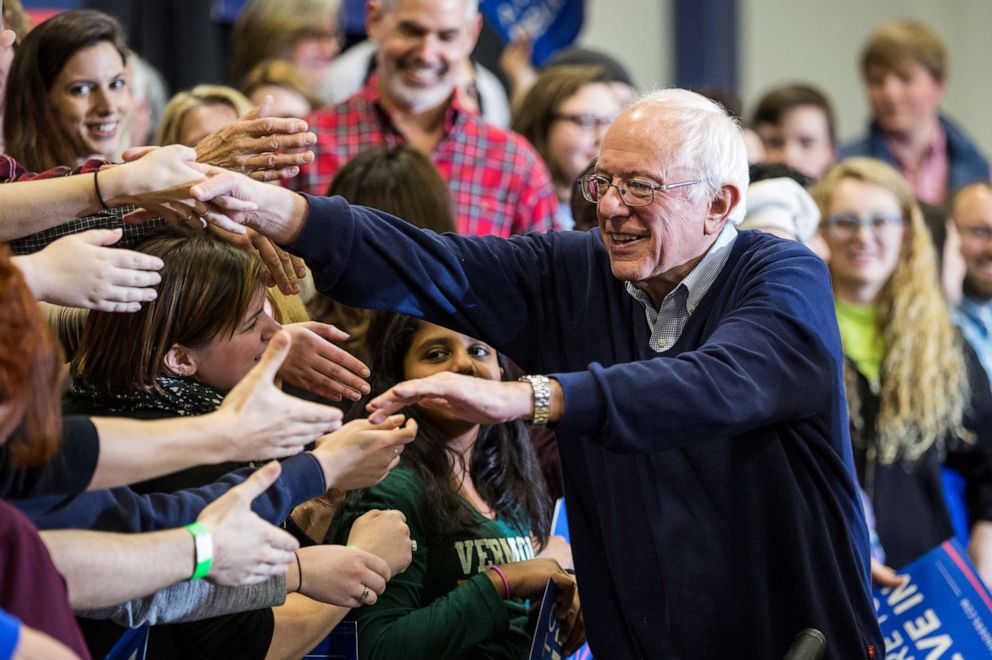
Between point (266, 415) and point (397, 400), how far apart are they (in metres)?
0.24

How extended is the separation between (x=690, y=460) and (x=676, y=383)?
0.33m

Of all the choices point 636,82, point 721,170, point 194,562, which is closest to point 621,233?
point 721,170

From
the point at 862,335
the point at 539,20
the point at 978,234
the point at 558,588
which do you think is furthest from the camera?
the point at 539,20

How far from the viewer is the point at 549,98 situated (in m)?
4.71

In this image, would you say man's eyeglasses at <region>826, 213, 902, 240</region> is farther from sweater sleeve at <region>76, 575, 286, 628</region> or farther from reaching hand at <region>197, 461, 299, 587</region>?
reaching hand at <region>197, 461, 299, 587</region>

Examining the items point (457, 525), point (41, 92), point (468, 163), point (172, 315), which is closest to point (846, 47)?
point (468, 163)

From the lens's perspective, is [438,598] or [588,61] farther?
[588,61]

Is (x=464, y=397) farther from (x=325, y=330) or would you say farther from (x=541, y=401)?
(x=325, y=330)

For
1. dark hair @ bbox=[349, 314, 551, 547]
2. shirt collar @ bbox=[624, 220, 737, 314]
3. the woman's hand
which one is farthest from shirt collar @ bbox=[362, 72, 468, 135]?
the woman's hand

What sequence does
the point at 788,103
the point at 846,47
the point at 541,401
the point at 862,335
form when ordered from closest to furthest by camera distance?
1. the point at 541,401
2. the point at 862,335
3. the point at 788,103
4. the point at 846,47

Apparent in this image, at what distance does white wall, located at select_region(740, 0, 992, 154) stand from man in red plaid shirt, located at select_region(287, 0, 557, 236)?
12.8ft

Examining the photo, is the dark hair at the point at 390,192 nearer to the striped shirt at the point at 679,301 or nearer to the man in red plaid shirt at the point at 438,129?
the man in red plaid shirt at the point at 438,129

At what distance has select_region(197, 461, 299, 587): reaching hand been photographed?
2006 millimetres

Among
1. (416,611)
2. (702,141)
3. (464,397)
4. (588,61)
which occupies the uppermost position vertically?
(588,61)
